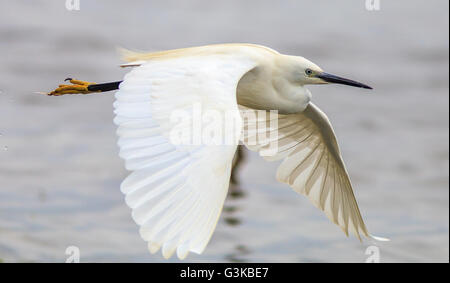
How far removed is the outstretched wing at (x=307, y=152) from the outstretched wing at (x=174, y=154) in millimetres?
1452

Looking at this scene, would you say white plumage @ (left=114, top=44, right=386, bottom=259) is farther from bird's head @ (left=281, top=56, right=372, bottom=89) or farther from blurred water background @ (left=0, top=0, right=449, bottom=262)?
blurred water background @ (left=0, top=0, right=449, bottom=262)

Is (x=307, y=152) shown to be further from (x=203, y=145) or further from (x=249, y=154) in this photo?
(x=249, y=154)

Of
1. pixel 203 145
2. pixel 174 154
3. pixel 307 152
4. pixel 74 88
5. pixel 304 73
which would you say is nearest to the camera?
pixel 174 154

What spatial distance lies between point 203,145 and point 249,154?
6107 mm

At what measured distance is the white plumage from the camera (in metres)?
3.74

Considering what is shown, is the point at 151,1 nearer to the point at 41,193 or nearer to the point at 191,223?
the point at 41,193

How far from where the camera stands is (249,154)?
10.1m

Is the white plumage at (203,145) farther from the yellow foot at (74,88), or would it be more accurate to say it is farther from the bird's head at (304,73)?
the yellow foot at (74,88)

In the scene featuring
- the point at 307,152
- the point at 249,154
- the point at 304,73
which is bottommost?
the point at 249,154

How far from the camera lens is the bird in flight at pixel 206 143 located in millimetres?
3746

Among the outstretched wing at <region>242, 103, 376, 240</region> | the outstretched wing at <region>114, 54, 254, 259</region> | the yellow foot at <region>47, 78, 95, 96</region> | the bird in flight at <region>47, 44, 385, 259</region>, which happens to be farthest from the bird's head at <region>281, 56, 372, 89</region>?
the yellow foot at <region>47, 78, 95, 96</region>

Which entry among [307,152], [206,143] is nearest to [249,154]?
[307,152]

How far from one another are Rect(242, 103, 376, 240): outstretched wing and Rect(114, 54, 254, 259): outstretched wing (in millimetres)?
1452

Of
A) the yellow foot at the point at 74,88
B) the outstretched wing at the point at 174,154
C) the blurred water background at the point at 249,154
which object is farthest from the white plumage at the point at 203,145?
the blurred water background at the point at 249,154
